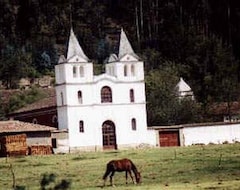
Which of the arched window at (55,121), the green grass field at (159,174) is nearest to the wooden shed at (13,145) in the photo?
the arched window at (55,121)

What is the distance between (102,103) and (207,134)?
11.2m

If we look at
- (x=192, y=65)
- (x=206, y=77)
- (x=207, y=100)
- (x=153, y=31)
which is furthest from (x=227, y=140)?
(x=153, y=31)

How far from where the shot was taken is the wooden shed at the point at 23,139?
67.8 meters

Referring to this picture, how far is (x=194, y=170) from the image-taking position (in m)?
36.7

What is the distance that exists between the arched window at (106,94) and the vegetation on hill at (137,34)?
77.6ft

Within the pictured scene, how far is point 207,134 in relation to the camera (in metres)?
76.2

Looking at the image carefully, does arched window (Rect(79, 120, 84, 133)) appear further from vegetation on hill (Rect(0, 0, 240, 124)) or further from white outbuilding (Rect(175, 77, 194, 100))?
vegetation on hill (Rect(0, 0, 240, 124))

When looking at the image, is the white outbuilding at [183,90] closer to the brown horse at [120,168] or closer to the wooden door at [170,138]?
the wooden door at [170,138]

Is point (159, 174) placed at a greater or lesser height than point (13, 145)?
lesser

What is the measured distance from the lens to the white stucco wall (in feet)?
250

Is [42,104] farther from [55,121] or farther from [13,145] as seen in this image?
[13,145]

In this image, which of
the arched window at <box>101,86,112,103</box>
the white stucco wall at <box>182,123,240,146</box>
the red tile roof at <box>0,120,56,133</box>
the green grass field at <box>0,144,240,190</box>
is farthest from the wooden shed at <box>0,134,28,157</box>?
the green grass field at <box>0,144,240,190</box>

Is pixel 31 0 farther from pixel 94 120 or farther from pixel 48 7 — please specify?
pixel 94 120

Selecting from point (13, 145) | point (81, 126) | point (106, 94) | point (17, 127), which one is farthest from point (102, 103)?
point (13, 145)
